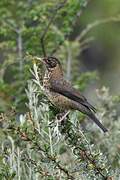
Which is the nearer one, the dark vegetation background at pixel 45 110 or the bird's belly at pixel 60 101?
the dark vegetation background at pixel 45 110

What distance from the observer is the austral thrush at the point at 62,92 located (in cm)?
612

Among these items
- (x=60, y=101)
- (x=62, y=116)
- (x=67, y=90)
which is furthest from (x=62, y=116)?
(x=67, y=90)

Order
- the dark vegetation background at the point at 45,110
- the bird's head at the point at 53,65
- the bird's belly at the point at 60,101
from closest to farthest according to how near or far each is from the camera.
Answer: the dark vegetation background at the point at 45,110 < the bird's belly at the point at 60,101 < the bird's head at the point at 53,65

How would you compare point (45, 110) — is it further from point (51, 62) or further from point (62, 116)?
point (51, 62)

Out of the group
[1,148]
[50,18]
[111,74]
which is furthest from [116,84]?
[1,148]

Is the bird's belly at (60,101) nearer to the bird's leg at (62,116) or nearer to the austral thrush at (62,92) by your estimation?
the austral thrush at (62,92)

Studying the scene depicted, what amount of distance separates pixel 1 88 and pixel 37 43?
711 mm

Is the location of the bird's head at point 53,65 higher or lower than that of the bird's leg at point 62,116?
higher

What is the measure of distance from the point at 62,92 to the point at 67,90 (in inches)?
2.6

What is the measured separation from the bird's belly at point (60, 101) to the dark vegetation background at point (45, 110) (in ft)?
0.36

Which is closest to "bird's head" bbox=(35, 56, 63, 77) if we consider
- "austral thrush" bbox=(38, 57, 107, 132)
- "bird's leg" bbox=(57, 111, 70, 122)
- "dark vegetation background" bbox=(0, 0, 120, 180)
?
"austral thrush" bbox=(38, 57, 107, 132)

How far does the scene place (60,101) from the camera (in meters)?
6.13

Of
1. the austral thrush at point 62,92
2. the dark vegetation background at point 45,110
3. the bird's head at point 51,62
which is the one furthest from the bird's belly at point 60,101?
the bird's head at point 51,62

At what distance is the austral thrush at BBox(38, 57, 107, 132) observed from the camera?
612cm
